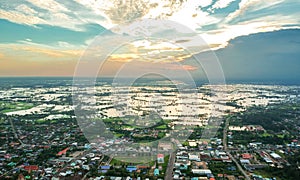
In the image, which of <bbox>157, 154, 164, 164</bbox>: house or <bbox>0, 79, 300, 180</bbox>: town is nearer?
<bbox>0, 79, 300, 180</bbox>: town

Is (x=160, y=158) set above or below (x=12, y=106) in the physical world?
above

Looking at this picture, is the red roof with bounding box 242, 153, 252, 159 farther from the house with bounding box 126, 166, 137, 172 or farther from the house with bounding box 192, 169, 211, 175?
the house with bounding box 126, 166, 137, 172

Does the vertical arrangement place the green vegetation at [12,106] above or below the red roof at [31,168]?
above

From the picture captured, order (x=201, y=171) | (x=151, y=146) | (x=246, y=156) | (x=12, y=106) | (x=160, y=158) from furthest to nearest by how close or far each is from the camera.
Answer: (x=12, y=106) → (x=151, y=146) → (x=246, y=156) → (x=160, y=158) → (x=201, y=171)

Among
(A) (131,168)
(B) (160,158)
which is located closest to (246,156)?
(B) (160,158)

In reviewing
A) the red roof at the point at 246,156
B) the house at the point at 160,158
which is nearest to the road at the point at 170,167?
the house at the point at 160,158

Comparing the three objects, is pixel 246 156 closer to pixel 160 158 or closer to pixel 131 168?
pixel 160 158

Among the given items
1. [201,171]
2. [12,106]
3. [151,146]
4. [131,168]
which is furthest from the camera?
[12,106]

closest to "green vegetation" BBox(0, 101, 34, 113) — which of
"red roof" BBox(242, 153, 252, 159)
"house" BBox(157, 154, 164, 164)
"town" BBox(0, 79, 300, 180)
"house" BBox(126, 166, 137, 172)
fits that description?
"town" BBox(0, 79, 300, 180)

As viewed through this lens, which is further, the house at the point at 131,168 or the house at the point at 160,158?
the house at the point at 160,158

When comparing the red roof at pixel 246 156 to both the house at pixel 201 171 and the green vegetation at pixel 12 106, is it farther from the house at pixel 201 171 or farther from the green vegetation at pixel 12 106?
the green vegetation at pixel 12 106

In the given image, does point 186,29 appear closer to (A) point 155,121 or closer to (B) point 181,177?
(B) point 181,177

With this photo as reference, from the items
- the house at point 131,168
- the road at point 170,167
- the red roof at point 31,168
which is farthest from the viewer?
the red roof at point 31,168
